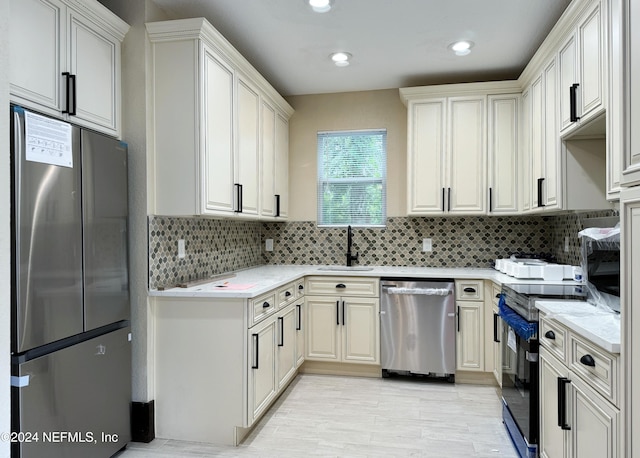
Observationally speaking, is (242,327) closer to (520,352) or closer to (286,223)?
(520,352)

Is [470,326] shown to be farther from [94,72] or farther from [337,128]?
[94,72]

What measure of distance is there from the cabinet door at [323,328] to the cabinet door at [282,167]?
989mm

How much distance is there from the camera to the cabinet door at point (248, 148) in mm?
3039

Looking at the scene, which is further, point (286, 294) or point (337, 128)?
point (337, 128)

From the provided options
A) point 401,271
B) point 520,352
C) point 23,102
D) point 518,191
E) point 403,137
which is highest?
point 403,137

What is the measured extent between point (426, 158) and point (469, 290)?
4.20 ft

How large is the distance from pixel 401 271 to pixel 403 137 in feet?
4.71

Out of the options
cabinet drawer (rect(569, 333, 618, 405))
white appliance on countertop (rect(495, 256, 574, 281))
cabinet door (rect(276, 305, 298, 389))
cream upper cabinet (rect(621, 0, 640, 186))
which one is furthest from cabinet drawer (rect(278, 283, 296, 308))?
cream upper cabinet (rect(621, 0, 640, 186))

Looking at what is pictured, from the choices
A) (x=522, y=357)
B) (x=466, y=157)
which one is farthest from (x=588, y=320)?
(x=466, y=157)

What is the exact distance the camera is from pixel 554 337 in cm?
186

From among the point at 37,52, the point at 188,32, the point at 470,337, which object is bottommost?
the point at 470,337

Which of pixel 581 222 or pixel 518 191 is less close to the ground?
pixel 518 191

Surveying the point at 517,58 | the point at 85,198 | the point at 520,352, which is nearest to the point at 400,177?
the point at 517,58

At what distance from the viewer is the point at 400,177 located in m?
4.18
